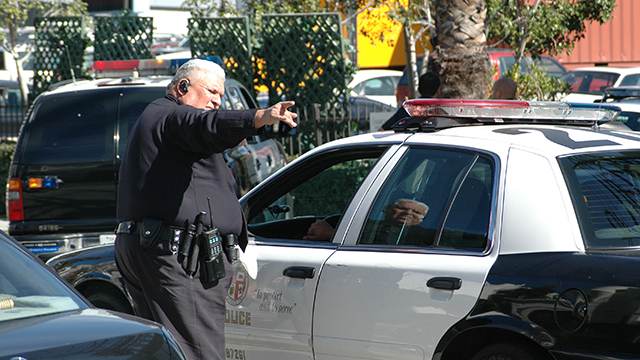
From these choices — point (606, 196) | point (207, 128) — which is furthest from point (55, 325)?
point (606, 196)

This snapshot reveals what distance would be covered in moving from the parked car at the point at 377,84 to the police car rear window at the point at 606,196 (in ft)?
62.1

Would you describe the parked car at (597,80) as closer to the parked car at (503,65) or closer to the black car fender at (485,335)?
the parked car at (503,65)

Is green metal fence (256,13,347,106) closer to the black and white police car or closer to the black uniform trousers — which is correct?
the black and white police car

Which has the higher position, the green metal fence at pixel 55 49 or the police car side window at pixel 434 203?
the green metal fence at pixel 55 49

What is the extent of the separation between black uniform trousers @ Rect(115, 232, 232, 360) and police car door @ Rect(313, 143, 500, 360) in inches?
20.4

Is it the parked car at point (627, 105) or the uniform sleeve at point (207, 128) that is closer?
the uniform sleeve at point (207, 128)

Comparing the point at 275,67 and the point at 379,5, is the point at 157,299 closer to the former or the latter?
the point at 275,67

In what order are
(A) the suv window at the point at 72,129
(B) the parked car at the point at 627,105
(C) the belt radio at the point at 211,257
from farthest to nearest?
(B) the parked car at the point at 627,105 → (A) the suv window at the point at 72,129 → (C) the belt radio at the point at 211,257

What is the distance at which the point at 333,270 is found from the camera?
18.8 ft

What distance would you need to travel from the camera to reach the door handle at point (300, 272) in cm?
580

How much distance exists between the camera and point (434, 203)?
561 centimetres

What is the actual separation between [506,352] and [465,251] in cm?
51

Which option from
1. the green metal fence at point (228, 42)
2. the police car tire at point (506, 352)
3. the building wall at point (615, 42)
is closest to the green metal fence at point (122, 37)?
the green metal fence at point (228, 42)

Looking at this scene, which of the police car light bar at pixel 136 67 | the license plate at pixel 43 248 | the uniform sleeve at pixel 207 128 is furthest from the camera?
the police car light bar at pixel 136 67
